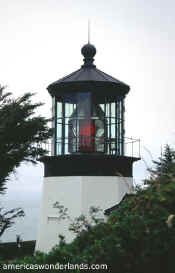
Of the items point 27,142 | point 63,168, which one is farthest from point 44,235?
point 27,142

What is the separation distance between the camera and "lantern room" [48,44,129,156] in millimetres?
11266

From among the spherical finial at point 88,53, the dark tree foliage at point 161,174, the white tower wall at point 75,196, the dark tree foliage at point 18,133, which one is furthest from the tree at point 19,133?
the dark tree foliage at point 161,174

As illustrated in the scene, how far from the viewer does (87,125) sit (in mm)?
11234

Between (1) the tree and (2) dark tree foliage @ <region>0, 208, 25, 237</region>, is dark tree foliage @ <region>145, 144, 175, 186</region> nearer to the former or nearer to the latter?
(1) the tree

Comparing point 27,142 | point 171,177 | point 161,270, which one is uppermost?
point 27,142

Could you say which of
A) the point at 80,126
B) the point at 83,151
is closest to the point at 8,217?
the point at 83,151

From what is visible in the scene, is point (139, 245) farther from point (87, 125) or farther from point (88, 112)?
point (88, 112)

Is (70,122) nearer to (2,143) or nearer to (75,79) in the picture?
(75,79)

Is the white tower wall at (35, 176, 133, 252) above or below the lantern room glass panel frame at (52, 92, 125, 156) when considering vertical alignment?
below

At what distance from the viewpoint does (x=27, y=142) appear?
10859 millimetres

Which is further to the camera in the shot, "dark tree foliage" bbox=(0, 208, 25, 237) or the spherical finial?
the spherical finial

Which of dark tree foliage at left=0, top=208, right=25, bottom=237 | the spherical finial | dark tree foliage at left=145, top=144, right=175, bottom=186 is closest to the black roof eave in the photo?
the spherical finial

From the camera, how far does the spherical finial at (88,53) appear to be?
39.0 ft

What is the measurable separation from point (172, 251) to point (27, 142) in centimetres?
747
